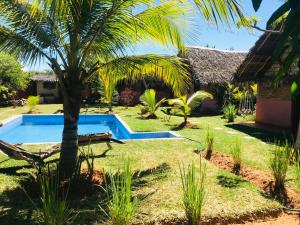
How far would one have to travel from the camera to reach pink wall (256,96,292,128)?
43.0 ft

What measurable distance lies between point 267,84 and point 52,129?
32.0ft

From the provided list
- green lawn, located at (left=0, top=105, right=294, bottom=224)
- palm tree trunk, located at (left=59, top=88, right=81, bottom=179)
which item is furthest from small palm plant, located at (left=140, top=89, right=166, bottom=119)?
palm tree trunk, located at (left=59, top=88, right=81, bottom=179)

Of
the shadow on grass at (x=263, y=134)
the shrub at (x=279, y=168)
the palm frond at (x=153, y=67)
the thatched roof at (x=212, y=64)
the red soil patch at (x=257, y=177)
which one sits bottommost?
the red soil patch at (x=257, y=177)

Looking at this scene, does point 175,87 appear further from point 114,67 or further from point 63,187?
point 63,187

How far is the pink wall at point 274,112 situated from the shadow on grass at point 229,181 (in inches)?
313

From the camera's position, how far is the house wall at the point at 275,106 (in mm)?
13137

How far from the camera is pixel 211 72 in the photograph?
21719mm

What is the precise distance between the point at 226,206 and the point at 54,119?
14.7 m

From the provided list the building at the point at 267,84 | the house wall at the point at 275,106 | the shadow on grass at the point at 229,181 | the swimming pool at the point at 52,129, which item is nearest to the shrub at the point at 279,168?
the shadow on grass at the point at 229,181

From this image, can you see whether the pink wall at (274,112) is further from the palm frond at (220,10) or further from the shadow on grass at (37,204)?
the palm frond at (220,10)

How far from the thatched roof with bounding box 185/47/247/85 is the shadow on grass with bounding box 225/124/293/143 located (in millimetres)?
7718

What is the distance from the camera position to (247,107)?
19.3 metres

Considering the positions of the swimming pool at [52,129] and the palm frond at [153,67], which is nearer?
the palm frond at [153,67]

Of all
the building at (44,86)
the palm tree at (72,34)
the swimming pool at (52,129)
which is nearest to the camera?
the palm tree at (72,34)
